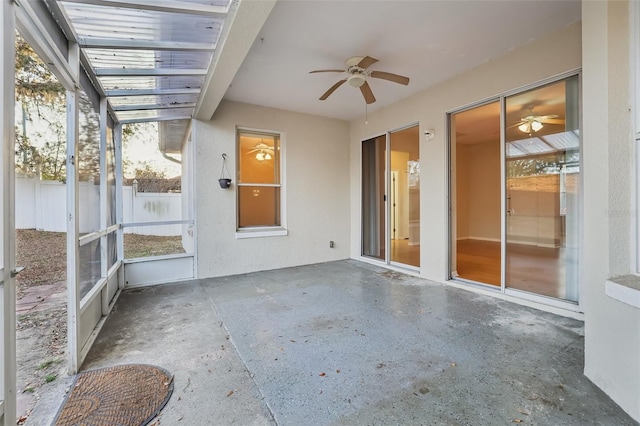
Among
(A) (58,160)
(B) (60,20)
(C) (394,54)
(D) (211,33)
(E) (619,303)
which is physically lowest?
(E) (619,303)

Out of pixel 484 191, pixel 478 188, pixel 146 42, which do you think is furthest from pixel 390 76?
pixel 478 188

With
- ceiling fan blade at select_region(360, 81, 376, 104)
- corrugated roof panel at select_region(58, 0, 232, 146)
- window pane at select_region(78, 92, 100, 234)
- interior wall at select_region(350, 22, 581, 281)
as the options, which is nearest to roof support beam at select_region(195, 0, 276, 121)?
corrugated roof panel at select_region(58, 0, 232, 146)

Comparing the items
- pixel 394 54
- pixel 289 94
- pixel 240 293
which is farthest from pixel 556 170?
pixel 240 293

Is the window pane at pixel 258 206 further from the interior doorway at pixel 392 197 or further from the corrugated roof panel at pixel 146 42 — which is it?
the corrugated roof panel at pixel 146 42

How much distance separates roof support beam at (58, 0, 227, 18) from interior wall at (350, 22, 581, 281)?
3241mm

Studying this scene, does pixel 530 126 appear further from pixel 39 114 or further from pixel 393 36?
pixel 39 114

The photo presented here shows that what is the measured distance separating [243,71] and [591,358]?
176 inches

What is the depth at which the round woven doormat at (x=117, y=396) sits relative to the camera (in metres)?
1.64

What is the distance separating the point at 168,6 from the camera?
198 centimetres

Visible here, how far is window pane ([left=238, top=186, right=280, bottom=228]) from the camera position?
5.20 metres

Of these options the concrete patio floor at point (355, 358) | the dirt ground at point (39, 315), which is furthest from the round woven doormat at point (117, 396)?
the dirt ground at point (39, 315)

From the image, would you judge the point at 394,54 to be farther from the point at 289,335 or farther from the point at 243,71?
the point at 289,335

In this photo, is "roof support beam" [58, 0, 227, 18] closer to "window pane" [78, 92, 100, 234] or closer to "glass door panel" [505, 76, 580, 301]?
"window pane" [78, 92, 100, 234]

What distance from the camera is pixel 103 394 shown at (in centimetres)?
185
